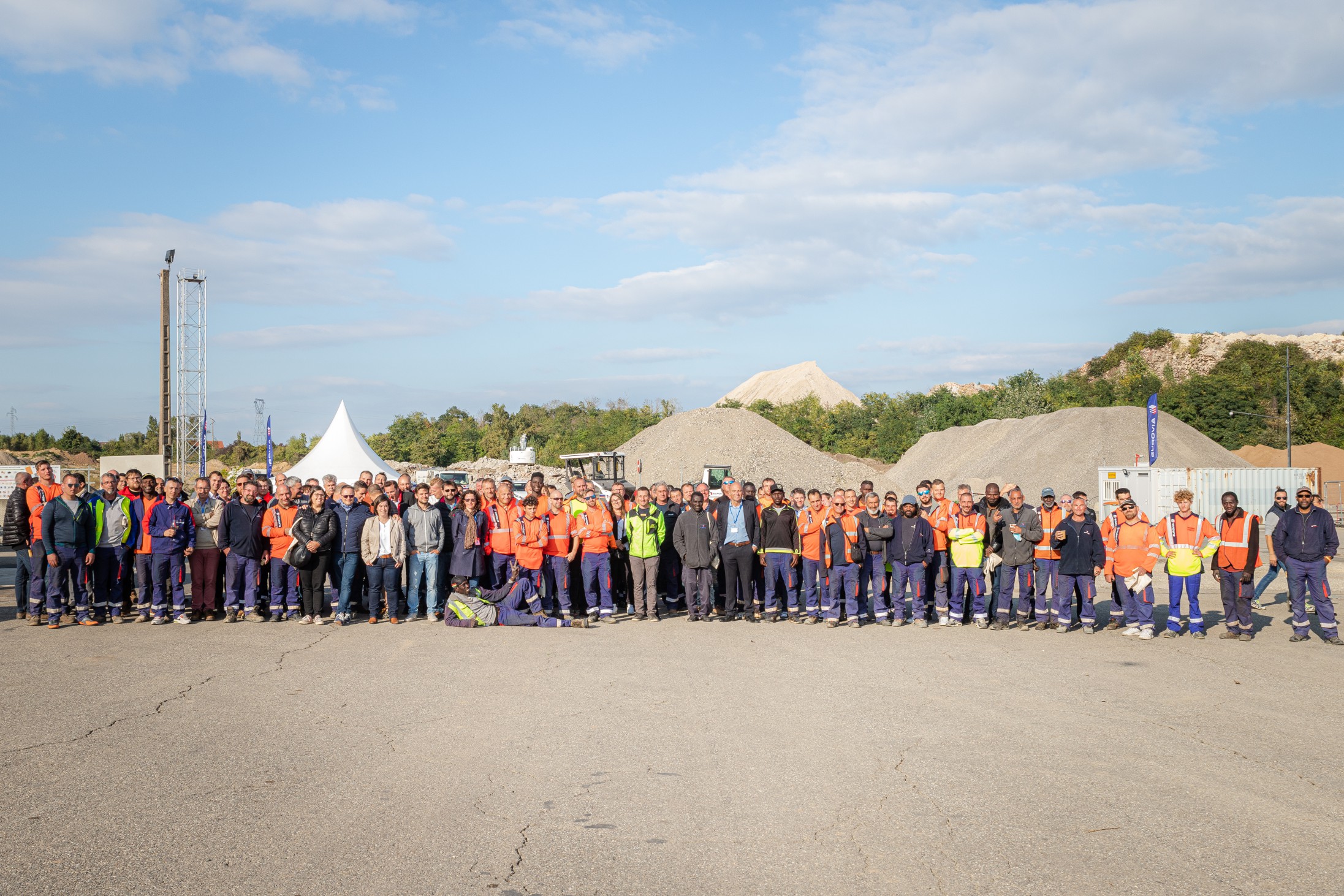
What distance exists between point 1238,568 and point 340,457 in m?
29.1

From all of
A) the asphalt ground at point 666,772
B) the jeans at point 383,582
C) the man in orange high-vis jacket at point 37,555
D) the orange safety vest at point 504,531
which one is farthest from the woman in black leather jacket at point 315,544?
the man in orange high-vis jacket at point 37,555

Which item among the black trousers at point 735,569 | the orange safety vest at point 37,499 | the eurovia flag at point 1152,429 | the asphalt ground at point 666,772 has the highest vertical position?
the eurovia flag at point 1152,429

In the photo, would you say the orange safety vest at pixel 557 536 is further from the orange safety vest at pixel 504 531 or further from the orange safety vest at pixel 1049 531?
the orange safety vest at pixel 1049 531

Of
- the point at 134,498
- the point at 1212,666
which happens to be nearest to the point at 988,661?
the point at 1212,666

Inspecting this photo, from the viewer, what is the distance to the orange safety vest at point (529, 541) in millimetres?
12156

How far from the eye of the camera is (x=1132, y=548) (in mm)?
11250

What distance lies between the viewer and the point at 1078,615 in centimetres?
1187

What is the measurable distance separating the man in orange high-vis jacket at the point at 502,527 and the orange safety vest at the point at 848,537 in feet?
14.1

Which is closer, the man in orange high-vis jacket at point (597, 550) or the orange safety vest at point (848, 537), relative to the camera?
the orange safety vest at point (848, 537)

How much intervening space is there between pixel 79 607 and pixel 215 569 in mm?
1626

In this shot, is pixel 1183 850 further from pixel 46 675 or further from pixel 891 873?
pixel 46 675

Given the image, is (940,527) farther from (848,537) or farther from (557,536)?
(557,536)

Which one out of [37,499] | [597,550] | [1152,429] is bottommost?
[597,550]

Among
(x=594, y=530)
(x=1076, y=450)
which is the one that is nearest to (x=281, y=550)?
(x=594, y=530)
